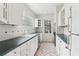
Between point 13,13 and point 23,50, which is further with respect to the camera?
point 13,13

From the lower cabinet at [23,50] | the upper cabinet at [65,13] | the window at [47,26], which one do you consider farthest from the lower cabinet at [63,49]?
the window at [47,26]

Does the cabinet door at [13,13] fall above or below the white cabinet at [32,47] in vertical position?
above

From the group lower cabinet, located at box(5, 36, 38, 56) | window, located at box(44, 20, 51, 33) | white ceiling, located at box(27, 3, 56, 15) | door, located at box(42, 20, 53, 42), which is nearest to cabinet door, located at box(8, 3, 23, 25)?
lower cabinet, located at box(5, 36, 38, 56)

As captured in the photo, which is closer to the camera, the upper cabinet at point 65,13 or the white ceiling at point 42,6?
the upper cabinet at point 65,13

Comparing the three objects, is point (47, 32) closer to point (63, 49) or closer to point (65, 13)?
point (65, 13)

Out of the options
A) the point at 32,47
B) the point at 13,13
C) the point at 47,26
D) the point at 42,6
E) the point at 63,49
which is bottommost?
the point at 32,47

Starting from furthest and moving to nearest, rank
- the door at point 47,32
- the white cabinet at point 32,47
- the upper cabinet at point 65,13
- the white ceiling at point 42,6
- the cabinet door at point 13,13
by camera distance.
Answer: the door at point 47,32
the white ceiling at point 42,6
the white cabinet at point 32,47
the cabinet door at point 13,13
the upper cabinet at point 65,13

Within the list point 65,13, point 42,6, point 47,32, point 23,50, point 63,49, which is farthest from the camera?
point 47,32

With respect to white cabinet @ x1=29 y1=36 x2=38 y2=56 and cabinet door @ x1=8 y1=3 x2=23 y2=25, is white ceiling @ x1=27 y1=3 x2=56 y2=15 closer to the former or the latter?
white cabinet @ x1=29 y1=36 x2=38 y2=56

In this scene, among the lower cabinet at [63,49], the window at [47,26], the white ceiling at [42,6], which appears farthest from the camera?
the window at [47,26]

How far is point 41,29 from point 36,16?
0.94 metres

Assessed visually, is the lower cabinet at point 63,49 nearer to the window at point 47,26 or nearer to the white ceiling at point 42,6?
the white ceiling at point 42,6

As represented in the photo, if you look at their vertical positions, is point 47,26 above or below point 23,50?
above

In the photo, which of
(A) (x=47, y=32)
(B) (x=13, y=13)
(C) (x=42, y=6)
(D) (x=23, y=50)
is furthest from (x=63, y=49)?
(A) (x=47, y=32)
